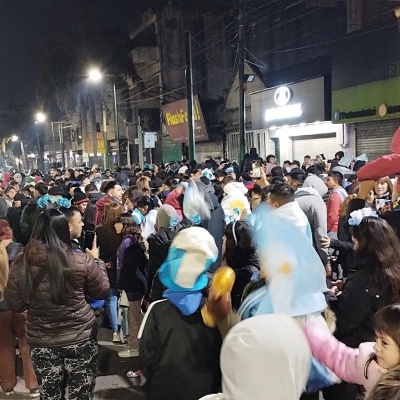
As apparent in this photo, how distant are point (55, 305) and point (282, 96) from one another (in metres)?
18.6

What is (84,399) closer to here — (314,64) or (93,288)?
(93,288)

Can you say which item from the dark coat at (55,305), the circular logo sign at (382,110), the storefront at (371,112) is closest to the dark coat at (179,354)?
the dark coat at (55,305)

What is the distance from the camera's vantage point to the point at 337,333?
330 centimetres

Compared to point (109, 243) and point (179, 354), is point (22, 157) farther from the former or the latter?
point (179, 354)

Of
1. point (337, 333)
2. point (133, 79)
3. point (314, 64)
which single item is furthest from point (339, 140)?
point (133, 79)

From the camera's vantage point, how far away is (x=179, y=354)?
291 centimetres

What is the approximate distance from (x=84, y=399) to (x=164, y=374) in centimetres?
123

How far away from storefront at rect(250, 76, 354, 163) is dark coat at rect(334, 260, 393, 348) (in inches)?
597

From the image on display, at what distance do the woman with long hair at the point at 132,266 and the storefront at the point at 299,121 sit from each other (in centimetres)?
1361

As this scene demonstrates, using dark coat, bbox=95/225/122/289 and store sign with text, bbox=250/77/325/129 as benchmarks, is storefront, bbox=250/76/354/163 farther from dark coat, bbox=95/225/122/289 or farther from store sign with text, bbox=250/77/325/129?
dark coat, bbox=95/225/122/289

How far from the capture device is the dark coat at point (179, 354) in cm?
291

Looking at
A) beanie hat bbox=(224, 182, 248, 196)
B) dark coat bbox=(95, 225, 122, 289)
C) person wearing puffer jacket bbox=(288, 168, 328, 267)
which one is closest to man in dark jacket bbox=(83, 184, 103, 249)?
dark coat bbox=(95, 225, 122, 289)

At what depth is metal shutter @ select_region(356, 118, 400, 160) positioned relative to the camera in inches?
617

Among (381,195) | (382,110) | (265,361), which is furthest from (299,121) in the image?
(265,361)
